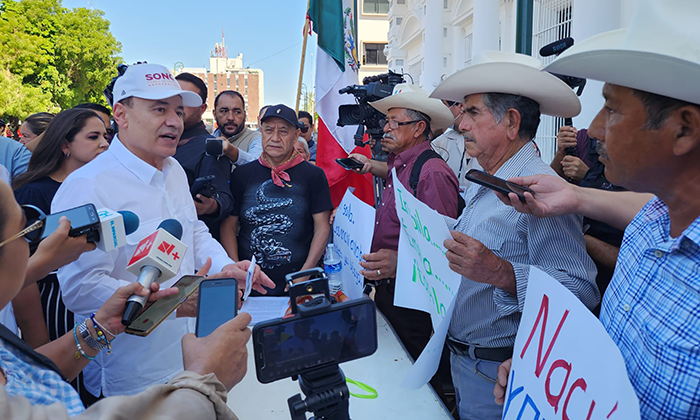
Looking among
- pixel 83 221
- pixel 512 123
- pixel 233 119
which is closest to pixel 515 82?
pixel 512 123

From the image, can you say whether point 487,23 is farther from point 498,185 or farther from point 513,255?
point 498,185

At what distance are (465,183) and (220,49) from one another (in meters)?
111

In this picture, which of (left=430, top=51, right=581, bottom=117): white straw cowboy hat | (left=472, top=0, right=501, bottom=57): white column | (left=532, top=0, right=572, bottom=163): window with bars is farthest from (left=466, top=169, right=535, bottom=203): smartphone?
(left=472, top=0, right=501, bottom=57): white column

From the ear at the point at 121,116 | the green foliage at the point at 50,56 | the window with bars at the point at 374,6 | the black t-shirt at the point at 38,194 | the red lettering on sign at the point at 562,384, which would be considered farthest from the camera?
the window with bars at the point at 374,6

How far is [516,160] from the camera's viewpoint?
6.13ft

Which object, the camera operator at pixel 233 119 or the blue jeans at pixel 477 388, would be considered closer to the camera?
the blue jeans at pixel 477 388

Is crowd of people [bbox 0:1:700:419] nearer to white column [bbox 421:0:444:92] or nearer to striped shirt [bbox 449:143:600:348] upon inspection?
striped shirt [bbox 449:143:600:348]

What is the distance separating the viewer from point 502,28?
10.6 m

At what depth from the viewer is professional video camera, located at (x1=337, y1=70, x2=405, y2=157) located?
3311 mm

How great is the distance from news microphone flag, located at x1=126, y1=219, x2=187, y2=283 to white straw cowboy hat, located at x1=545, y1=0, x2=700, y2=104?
4.56 ft

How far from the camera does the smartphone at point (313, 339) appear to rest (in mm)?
958

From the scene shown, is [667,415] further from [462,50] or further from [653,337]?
[462,50]

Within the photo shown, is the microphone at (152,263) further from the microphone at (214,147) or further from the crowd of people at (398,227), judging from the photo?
the microphone at (214,147)

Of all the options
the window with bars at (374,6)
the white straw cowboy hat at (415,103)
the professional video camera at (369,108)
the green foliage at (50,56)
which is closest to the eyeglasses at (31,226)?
the white straw cowboy hat at (415,103)
